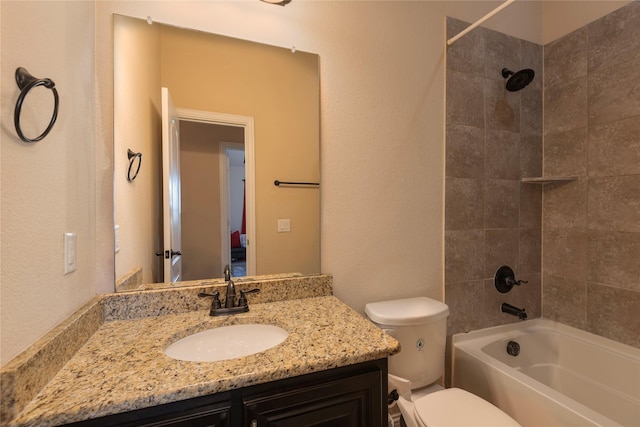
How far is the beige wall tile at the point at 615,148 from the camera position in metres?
1.54

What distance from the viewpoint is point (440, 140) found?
1.64 meters

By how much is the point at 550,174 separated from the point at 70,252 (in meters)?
2.57

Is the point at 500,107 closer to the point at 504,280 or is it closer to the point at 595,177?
the point at 595,177

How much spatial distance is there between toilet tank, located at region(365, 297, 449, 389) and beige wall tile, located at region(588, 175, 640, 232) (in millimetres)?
1154

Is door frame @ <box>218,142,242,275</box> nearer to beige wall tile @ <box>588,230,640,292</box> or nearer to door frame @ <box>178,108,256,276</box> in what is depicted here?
door frame @ <box>178,108,256,276</box>

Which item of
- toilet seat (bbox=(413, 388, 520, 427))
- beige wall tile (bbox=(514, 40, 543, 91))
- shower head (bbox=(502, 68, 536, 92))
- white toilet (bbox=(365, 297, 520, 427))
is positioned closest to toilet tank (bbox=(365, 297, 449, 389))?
white toilet (bbox=(365, 297, 520, 427))

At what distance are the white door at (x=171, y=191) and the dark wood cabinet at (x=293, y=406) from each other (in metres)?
0.61

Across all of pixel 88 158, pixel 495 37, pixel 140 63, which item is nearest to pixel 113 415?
pixel 88 158

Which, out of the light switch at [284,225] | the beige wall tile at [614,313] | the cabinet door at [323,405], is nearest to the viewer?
the cabinet door at [323,405]

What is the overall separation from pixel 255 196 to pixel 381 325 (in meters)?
0.84

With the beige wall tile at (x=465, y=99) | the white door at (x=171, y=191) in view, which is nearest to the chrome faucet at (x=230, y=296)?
the white door at (x=171, y=191)

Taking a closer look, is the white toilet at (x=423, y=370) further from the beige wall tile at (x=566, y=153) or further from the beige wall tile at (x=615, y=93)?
the beige wall tile at (x=615, y=93)

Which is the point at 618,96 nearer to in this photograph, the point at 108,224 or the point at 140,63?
the point at 140,63

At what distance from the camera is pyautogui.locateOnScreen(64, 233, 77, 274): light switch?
835 mm
